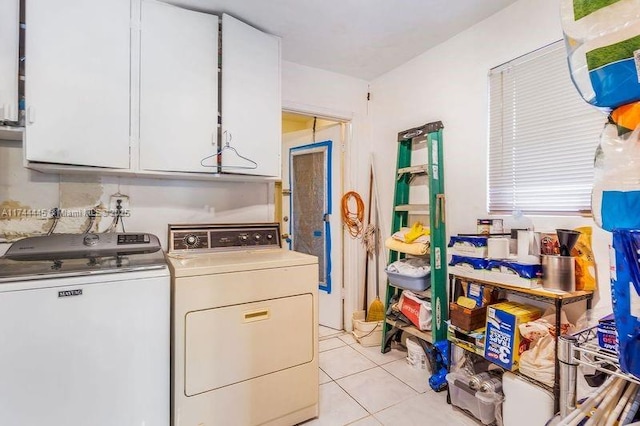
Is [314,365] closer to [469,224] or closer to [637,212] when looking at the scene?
[469,224]

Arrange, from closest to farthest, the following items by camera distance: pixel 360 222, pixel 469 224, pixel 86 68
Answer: pixel 86 68 → pixel 469 224 → pixel 360 222

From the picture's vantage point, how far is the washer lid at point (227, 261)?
1500 millimetres

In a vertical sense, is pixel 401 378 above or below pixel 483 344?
below

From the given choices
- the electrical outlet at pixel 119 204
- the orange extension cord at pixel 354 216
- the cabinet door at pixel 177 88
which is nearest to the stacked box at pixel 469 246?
the orange extension cord at pixel 354 216

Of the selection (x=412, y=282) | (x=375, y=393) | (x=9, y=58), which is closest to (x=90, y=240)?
(x=9, y=58)

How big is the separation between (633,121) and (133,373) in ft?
6.25

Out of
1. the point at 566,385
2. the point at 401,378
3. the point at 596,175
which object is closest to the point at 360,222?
the point at 401,378

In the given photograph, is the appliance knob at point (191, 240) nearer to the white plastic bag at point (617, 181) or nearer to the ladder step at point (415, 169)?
the ladder step at point (415, 169)

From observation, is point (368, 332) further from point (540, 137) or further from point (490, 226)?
point (540, 137)

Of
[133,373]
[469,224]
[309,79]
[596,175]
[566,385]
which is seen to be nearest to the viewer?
[596,175]

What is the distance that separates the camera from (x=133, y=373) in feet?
4.35

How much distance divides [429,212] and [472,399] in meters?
1.21

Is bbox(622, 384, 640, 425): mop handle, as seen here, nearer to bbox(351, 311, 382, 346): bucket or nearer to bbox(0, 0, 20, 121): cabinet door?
bbox(351, 311, 382, 346): bucket

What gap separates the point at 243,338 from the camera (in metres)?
1.58
